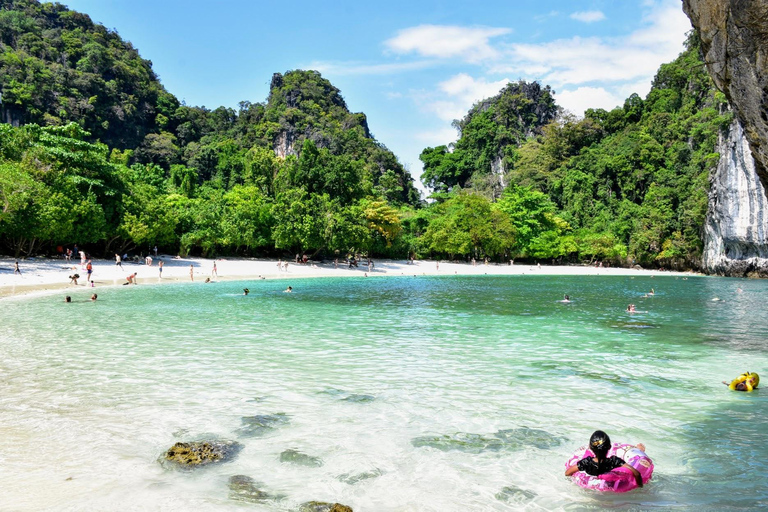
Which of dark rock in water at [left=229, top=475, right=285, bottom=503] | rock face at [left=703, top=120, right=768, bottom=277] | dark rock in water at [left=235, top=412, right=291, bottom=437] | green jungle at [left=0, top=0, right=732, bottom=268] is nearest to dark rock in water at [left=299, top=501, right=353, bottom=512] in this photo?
dark rock in water at [left=229, top=475, right=285, bottom=503]

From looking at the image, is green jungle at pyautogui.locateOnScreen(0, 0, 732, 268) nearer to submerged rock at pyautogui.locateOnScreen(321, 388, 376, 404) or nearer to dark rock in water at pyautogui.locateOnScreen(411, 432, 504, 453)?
submerged rock at pyautogui.locateOnScreen(321, 388, 376, 404)

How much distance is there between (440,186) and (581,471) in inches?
4109

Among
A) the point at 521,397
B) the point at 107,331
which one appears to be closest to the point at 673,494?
the point at 521,397

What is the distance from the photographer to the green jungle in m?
38.9

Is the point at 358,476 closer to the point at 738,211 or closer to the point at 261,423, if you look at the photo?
the point at 261,423

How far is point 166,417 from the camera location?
7.69 metres

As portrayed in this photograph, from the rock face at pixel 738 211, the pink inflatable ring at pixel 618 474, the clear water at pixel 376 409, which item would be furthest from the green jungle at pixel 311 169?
the pink inflatable ring at pixel 618 474

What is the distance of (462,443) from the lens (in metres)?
6.89

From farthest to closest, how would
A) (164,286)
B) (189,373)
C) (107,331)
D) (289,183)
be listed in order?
1. (289,183)
2. (164,286)
3. (107,331)
4. (189,373)

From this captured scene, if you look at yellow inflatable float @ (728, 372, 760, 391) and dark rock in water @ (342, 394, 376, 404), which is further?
yellow inflatable float @ (728, 372, 760, 391)

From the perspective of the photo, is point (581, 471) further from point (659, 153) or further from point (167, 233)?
A: point (659, 153)

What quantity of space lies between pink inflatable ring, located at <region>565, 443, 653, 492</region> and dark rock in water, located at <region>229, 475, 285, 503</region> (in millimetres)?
3288

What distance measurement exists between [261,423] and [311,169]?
49.6 metres

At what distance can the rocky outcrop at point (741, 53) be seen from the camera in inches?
212
